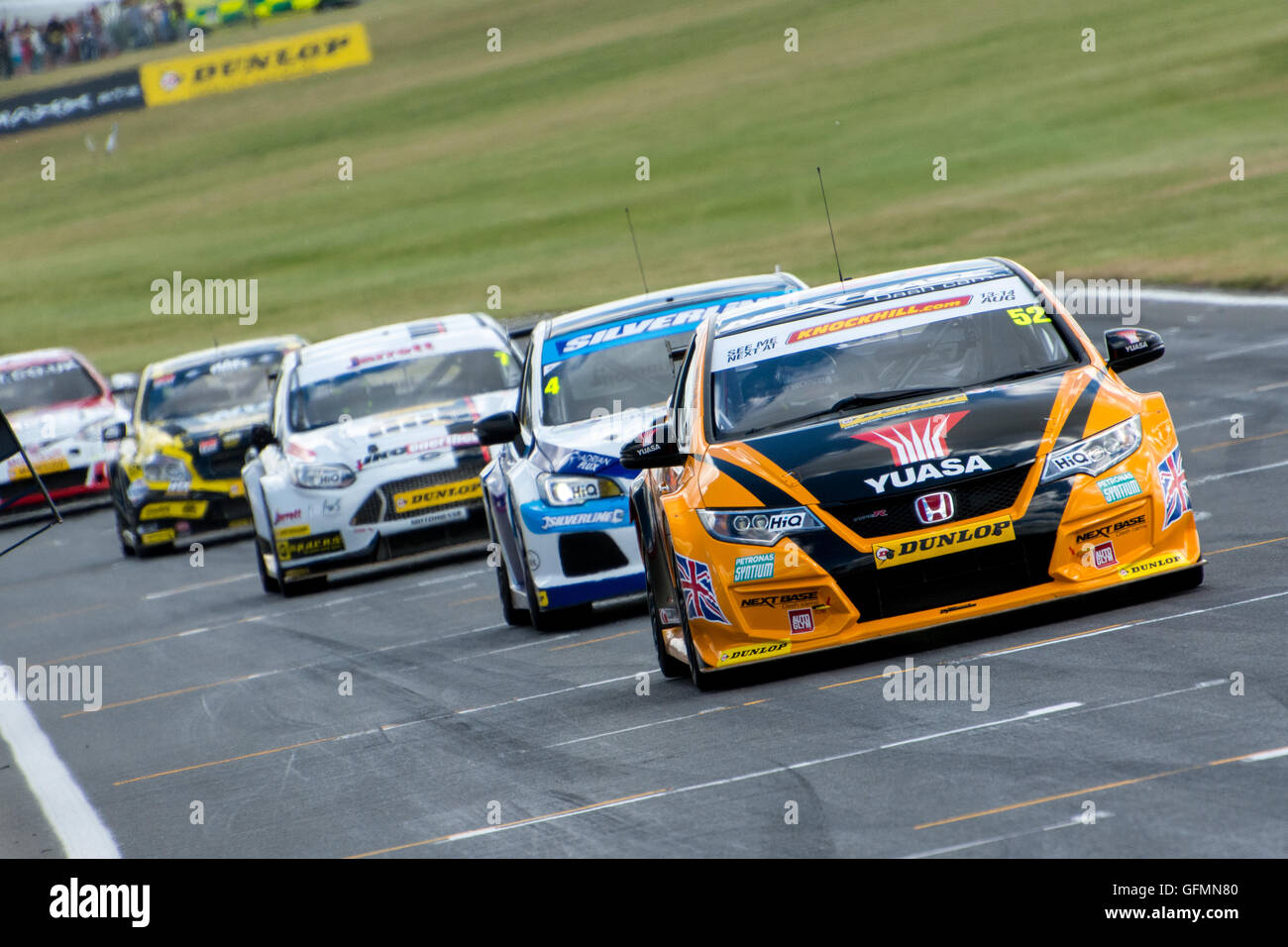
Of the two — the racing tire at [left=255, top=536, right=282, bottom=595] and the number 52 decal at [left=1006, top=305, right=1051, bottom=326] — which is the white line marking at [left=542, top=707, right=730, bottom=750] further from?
the racing tire at [left=255, top=536, right=282, bottom=595]

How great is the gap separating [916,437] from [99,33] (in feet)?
296

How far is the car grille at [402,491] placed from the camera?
49.7 ft

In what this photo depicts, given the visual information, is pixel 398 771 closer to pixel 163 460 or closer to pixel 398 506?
pixel 398 506

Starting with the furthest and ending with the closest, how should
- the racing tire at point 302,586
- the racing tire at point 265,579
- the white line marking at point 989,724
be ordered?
1. the racing tire at point 265,579
2. the racing tire at point 302,586
3. the white line marking at point 989,724

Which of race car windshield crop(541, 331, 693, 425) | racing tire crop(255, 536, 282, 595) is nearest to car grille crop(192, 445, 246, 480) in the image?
racing tire crop(255, 536, 282, 595)

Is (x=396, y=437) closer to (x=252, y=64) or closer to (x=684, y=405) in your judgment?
(x=684, y=405)

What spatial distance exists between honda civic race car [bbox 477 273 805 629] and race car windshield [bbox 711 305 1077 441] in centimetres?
90

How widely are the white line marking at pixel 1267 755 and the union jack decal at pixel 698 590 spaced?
8.73 feet

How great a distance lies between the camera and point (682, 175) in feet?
179

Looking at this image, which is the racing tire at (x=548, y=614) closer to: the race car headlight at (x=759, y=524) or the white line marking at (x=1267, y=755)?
the race car headlight at (x=759, y=524)

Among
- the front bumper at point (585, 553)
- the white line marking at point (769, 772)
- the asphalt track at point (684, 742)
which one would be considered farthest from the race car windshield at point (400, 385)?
the white line marking at point (769, 772)

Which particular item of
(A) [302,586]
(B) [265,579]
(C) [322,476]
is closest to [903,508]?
(C) [322,476]

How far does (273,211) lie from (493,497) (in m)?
52.2

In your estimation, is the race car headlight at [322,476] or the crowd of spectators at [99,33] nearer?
the race car headlight at [322,476]
